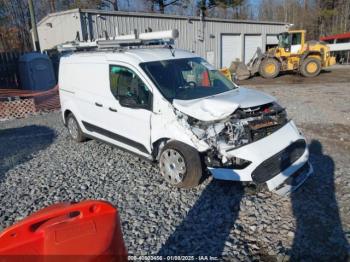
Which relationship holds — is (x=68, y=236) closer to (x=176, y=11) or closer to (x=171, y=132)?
(x=171, y=132)

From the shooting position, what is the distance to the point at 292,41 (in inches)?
678

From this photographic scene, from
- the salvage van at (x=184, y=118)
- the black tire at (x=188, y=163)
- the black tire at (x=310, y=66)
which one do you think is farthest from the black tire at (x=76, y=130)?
the black tire at (x=310, y=66)

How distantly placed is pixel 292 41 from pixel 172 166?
16.2 m

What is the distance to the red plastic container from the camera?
122 centimetres

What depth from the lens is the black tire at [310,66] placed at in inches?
674

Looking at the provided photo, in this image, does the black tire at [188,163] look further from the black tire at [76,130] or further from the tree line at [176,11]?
the tree line at [176,11]

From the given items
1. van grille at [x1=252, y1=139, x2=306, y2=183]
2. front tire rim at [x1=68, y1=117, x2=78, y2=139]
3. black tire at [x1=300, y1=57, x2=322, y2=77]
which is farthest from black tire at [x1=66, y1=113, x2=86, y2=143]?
black tire at [x1=300, y1=57, x2=322, y2=77]

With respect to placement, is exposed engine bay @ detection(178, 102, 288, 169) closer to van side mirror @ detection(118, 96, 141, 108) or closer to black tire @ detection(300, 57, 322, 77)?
van side mirror @ detection(118, 96, 141, 108)

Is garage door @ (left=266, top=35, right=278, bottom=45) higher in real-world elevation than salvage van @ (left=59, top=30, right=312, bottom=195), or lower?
higher

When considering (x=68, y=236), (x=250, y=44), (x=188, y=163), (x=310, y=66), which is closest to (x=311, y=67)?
(x=310, y=66)

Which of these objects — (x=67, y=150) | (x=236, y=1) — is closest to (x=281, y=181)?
(x=67, y=150)

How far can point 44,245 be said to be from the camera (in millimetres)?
1242

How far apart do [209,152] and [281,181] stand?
0.96m

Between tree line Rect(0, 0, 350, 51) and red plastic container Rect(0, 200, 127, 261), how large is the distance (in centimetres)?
2129
